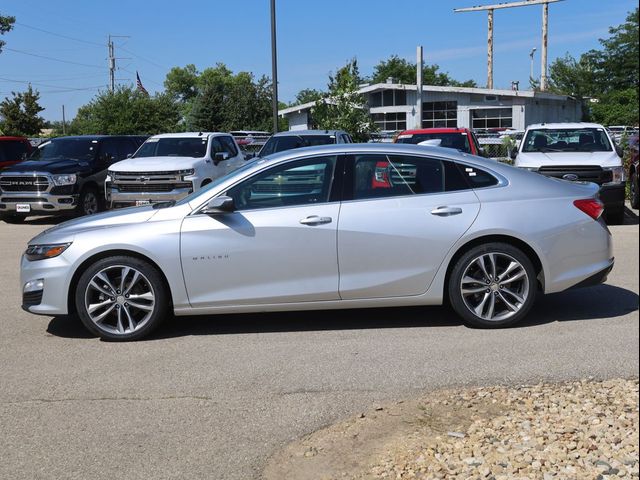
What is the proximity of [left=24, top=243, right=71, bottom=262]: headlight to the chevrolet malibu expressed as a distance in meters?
0.01

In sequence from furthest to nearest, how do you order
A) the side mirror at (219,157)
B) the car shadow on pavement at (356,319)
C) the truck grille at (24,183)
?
the side mirror at (219,157) < the truck grille at (24,183) < the car shadow on pavement at (356,319)

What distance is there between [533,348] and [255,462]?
2.72 metres

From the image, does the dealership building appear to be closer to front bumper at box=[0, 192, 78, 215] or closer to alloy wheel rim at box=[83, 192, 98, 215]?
alloy wheel rim at box=[83, 192, 98, 215]

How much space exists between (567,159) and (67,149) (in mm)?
11173

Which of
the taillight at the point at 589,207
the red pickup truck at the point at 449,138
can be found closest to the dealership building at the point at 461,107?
the red pickup truck at the point at 449,138

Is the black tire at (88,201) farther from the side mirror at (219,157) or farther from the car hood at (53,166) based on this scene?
the side mirror at (219,157)

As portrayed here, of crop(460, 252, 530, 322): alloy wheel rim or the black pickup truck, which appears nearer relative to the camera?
crop(460, 252, 530, 322): alloy wheel rim

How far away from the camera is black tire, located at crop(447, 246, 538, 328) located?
621 centimetres

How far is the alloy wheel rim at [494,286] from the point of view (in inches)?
245

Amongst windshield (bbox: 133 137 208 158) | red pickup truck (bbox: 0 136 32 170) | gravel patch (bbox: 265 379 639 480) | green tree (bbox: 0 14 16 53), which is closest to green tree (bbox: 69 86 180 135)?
green tree (bbox: 0 14 16 53)

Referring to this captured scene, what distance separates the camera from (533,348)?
5754 millimetres

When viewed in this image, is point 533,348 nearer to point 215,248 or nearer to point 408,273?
point 408,273

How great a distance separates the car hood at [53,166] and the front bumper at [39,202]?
1.71 feet

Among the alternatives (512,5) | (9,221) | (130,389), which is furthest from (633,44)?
(512,5)
